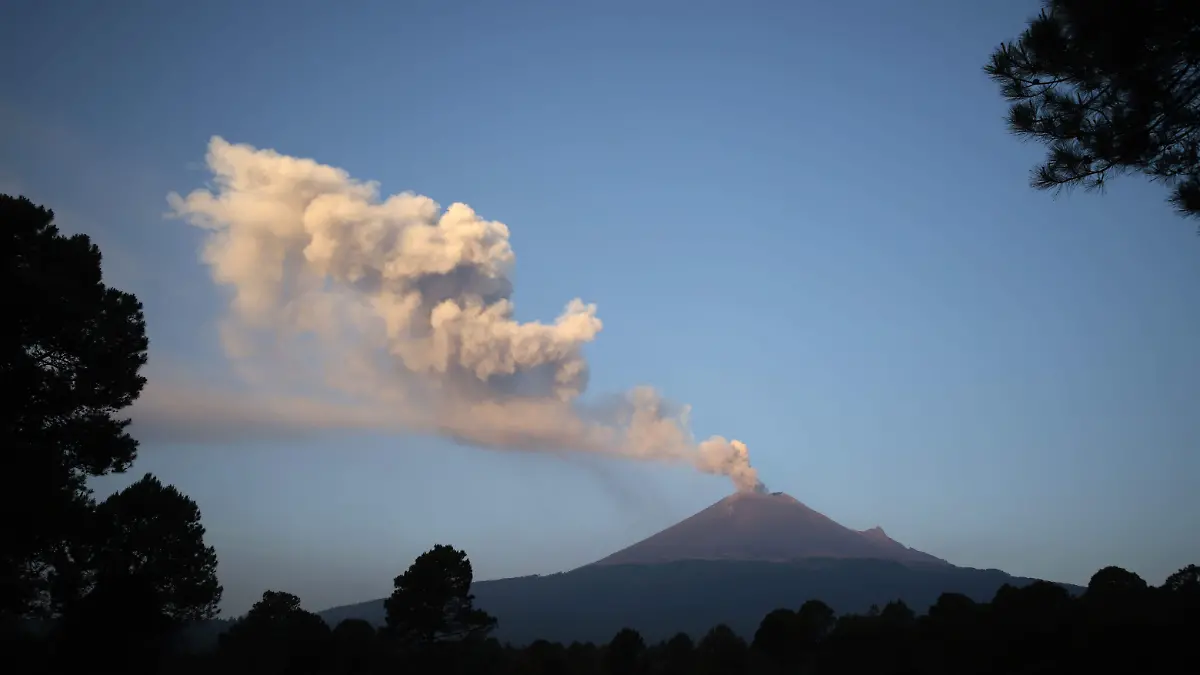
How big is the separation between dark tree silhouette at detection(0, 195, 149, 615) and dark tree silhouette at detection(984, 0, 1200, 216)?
18.5 m

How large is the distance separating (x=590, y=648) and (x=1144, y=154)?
49745mm

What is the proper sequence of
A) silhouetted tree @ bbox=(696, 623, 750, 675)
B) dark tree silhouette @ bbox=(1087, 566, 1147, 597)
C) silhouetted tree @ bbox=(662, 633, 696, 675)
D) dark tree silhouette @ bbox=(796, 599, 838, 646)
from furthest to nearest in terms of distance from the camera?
1. dark tree silhouette @ bbox=(796, 599, 838, 646)
2. silhouetted tree @ bbox=(696, 623, 750, 675)
3. silhouetted tree @ bbox=(662, 633, 696, 675)
4. dark tree silhouette @ bbox=(1087, 566, 1147, 597)

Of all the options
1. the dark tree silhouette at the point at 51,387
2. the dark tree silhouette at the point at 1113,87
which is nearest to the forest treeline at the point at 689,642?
the dark tree silhouette at the point at 51,387

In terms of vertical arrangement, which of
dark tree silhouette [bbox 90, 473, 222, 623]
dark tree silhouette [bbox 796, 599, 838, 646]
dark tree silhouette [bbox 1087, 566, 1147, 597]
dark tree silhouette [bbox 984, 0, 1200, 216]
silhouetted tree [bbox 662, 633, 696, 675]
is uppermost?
dark tree silhouette [bbox 984, 0, 1200, 216]

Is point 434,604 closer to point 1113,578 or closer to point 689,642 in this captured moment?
point 689,642

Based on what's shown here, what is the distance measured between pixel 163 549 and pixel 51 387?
36.9 feet

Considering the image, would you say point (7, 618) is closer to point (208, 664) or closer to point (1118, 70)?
point (208, 664)

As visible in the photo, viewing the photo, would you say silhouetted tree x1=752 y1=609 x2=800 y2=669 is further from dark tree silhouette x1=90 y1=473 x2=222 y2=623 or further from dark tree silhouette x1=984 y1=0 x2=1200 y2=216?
dark tree silhouette x1=984 y1=0 x2=1200 y2=216

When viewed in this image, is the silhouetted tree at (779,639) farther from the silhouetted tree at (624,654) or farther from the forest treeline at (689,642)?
the silhouetted tree at (624,654)

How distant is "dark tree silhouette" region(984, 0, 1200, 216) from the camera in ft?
34.2

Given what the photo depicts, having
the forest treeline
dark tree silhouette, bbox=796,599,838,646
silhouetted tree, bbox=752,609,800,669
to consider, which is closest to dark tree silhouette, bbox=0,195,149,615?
the forest treeline

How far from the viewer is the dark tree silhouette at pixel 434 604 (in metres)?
38.4

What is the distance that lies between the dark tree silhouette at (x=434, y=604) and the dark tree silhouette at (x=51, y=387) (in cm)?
2099

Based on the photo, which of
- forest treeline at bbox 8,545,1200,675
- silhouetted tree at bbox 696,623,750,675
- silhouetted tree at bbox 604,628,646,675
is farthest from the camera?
silhouetted tree at bbox 604,628,646,675
